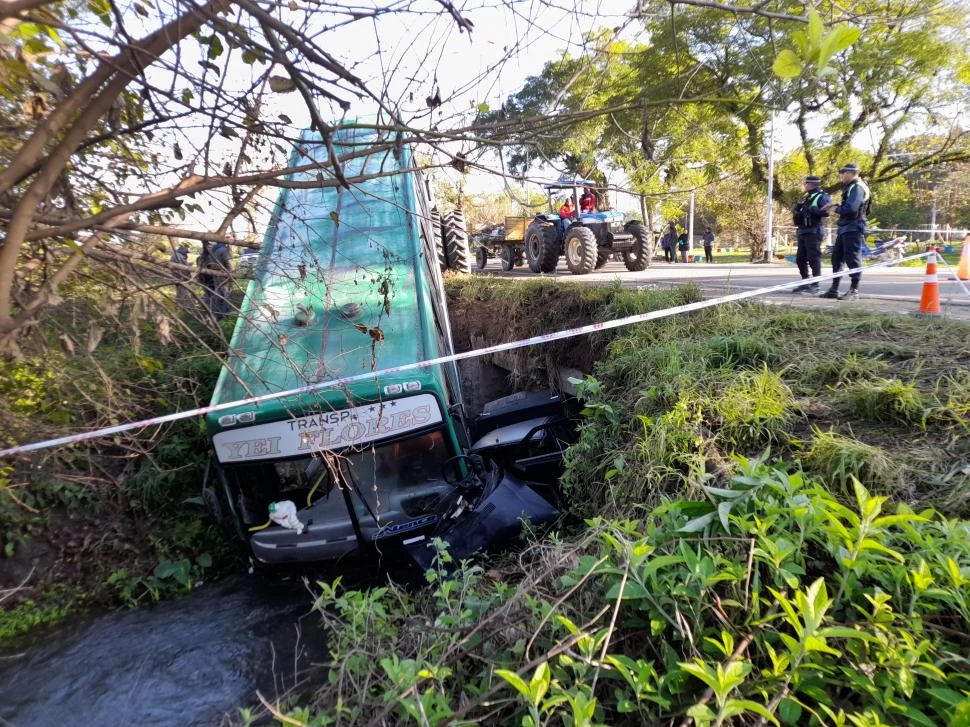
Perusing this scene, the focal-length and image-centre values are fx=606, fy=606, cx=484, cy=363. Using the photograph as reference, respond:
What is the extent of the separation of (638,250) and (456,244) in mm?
4275

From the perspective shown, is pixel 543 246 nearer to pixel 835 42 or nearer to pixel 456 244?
pixel 456 244

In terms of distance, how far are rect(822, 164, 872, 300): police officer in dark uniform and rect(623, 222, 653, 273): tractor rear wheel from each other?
623 cm

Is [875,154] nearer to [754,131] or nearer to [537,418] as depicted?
[754,131]

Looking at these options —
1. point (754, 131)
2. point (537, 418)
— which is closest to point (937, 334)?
point (537, 418)

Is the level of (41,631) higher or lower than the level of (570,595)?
lower

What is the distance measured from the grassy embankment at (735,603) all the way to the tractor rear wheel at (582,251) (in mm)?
8766

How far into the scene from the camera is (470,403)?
9398 mm

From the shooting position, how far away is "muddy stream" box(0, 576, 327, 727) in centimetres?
439

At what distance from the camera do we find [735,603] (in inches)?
67.7

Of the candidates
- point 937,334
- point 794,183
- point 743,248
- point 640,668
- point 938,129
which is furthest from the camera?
point 743,248

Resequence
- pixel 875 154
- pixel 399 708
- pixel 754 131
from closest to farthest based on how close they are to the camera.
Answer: pixel 399 708
pixel 754 131
pixel 875 154

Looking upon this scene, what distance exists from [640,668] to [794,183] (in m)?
27.5

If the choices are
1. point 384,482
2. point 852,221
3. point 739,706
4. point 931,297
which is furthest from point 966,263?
point 739,706

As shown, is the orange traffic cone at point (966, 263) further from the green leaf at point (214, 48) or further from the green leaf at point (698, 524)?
the green leaf at point (214, 48)
